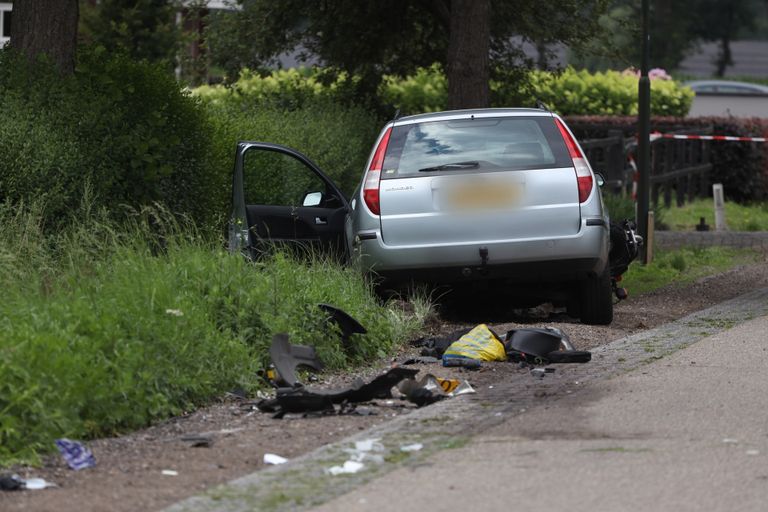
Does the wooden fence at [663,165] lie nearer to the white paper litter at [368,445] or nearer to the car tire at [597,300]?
the car tire at [597,300]

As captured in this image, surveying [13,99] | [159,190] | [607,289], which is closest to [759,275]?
[607,289]

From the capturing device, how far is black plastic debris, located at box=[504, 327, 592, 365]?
931 cm

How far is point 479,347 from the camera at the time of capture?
9.33m

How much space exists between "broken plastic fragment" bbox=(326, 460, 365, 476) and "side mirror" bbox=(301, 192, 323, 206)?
5.65m

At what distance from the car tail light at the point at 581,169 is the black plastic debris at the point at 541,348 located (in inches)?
55.4

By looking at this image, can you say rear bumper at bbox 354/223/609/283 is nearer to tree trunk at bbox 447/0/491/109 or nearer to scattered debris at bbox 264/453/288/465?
scattered debris at bbox 264/453/288/465

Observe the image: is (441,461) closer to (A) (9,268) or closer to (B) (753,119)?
(A) (9,268)

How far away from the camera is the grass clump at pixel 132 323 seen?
6902mm

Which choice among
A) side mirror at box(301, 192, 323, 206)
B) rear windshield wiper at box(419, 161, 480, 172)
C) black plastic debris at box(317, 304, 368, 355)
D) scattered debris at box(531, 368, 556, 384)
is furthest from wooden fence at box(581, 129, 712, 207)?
scattered debris at box(531, 368, 556, 384)

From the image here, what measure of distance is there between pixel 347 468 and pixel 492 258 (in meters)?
4.40

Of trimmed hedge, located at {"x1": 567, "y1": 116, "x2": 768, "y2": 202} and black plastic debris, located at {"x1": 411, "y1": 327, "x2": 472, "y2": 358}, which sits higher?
black plastic debris, located at {"x1": 411, "y1": 327, "x2": 472, "y2": 358}

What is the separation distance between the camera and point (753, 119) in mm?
27844

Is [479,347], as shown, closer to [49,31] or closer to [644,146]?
[49,31]

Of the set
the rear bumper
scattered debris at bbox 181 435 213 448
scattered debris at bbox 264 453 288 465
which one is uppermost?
the rear bumper
